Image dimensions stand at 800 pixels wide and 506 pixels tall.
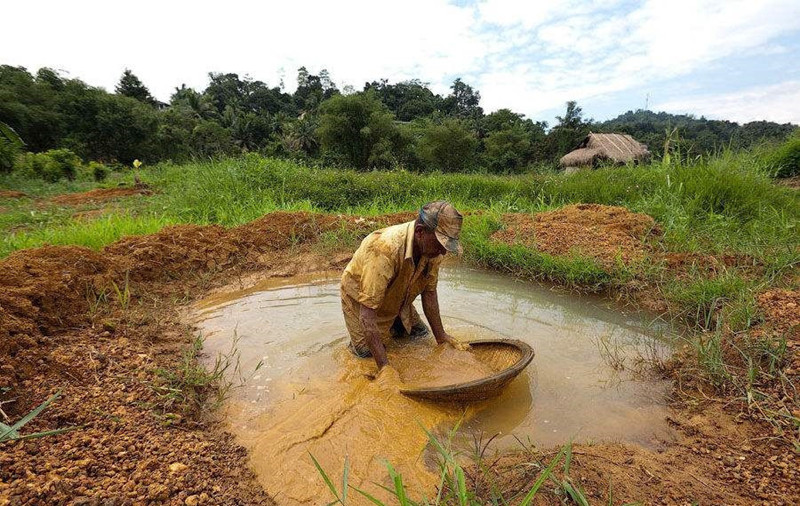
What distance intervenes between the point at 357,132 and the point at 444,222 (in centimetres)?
3306

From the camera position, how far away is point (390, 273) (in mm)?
2619

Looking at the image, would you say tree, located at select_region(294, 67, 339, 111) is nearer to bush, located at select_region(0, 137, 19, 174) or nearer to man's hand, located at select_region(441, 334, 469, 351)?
bush, located at select_region(0, 137, 19, 174)

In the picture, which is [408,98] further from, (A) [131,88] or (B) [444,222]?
(B) [444,222]

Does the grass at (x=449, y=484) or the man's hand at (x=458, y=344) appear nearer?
the grass at (x=449, y=484)

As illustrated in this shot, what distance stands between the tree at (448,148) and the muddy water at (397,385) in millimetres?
30226

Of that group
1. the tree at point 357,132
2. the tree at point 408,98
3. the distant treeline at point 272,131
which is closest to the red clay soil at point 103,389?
the distant treeline at point 272,131

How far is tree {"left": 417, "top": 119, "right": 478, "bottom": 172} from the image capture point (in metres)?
33.8

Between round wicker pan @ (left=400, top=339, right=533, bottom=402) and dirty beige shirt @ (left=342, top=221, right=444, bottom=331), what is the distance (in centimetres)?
Answer: 62

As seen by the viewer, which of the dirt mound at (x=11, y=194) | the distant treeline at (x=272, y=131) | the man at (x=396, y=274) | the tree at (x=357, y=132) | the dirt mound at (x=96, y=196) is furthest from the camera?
the tree at (x=357, y=132)

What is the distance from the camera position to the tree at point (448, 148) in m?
33.8

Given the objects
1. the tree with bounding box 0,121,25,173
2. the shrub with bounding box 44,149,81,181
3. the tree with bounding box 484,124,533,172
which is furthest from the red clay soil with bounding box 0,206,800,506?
the tree with bounding box 484,124,533,172

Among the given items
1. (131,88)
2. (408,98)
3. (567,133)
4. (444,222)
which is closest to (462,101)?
(408,98)

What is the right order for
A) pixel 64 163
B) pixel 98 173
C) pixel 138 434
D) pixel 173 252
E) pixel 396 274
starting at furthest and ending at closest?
pixel 98 173 < pixel 64 163 < pixel 173 252 < pixel 396 274 < pixel 138 434

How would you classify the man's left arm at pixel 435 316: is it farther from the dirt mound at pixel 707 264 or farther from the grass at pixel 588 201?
the dirt mound at pixel 707 264
